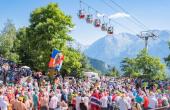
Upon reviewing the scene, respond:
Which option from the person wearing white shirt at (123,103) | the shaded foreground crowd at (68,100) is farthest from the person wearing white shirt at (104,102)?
the person wearing white shirt at (123,103)

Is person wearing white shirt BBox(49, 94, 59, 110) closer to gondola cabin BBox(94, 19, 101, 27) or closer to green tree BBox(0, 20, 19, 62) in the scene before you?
gondola cabin BBox(94, 19, 101, 27)

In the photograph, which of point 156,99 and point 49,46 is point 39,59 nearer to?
point 49,46

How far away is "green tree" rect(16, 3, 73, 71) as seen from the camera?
171ft

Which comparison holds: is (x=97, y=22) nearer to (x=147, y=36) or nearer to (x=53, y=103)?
(x=53, y=103)

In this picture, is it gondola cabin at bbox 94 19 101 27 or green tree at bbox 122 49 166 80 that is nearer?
gondola cabin at bbox 94 19 101 27

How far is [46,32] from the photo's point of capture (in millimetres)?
52594

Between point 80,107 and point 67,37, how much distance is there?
1269 inches

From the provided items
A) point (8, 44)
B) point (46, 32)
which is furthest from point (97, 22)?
point (8, 44)

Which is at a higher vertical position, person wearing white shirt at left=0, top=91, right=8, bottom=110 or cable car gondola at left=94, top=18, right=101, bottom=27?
cable car gondola at left=94, top=18, right=101, bottom=27

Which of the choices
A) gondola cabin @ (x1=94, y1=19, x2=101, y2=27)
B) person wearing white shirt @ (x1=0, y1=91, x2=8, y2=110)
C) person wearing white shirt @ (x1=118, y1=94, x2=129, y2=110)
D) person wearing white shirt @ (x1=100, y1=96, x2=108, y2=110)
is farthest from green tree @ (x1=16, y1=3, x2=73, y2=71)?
person wearing white shirt @ (x1=0, y1=91, x2=8, y2=110)

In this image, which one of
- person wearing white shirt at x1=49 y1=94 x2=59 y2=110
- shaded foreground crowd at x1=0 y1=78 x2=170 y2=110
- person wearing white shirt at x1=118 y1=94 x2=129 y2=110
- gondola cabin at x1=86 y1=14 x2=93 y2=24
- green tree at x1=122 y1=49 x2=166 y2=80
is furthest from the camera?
→ green tree at x1=122 y1=49 x2=166 y2=80

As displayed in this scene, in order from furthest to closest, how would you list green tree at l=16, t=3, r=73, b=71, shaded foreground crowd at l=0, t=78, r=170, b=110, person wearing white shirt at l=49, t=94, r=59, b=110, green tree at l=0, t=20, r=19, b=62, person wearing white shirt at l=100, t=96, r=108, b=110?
green tree at l=0, t=20, r=19, b=62, green tree at l=16, t=3, r=73, b=71, person wearing white shirt at l=100, t=96, r=108, b=110, person wearing white shirt at l=49, t=94, r=59, b=110, shaded foreground crowd at l=0, t=78, r=170, b=110

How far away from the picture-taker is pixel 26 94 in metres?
20.0

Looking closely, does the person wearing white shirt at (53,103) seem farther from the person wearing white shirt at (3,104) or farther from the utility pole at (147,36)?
the utility pole at (147,36)
